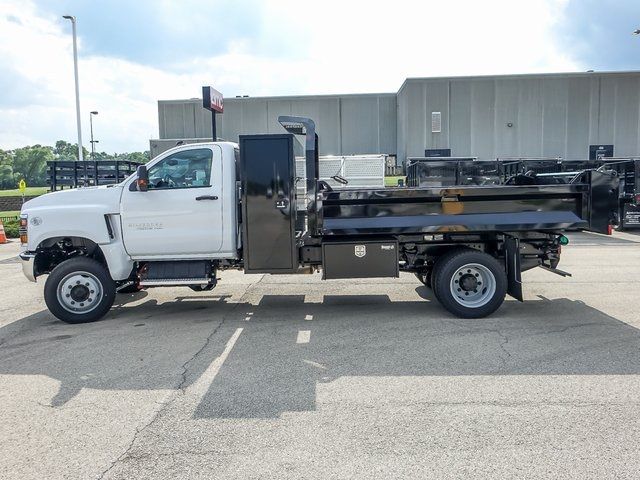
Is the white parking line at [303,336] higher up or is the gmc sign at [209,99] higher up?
the gmc sign at [209,99]

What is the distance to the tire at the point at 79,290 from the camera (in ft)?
23.6

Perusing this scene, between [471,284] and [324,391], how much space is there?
3.14 meters

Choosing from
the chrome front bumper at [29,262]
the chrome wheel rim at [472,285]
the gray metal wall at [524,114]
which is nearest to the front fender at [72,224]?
the chrome front bumper at [29,262]

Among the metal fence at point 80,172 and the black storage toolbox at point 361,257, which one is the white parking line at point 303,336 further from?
the metal fence at point 80,172

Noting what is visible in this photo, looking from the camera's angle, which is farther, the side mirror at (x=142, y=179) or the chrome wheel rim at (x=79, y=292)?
the chrome wheel rim at (x=79, y=292)

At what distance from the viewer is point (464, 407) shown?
4.41 meters

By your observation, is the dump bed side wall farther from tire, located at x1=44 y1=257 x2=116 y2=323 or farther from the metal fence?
the metal fence

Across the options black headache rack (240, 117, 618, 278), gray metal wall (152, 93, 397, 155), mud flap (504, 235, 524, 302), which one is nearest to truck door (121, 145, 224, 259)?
black headache rack (240, 117, 618, 278)

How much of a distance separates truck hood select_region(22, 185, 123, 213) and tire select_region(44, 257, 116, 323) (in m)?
0.74

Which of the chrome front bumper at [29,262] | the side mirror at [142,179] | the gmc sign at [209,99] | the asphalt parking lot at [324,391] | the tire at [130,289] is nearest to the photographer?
the asphalt parking lot at [324,391]

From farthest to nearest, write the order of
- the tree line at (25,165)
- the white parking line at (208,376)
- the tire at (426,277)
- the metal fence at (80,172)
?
the tree line at (25,165) → the metal fence at (80,172) → the tire at (426,277) → the white parking line at (208,376)

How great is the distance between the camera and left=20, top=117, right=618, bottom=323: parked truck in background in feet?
23.2

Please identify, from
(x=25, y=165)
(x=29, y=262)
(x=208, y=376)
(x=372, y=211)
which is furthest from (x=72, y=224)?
(x=25, y=165)

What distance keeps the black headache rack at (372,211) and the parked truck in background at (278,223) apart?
0.04ft
